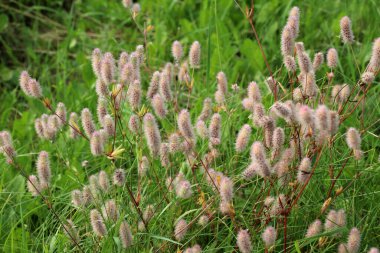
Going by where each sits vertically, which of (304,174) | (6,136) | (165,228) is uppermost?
(6,136)

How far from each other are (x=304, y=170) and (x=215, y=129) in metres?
0.35

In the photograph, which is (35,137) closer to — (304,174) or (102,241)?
(102,241)

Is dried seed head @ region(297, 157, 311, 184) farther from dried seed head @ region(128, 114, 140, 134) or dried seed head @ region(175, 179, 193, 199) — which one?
dried seed head @ region(128, 114, 140, 134)

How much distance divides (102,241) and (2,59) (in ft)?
8.62

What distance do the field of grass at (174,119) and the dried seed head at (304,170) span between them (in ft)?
0.10

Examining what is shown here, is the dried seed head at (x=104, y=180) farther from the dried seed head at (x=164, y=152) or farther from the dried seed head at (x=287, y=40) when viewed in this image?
the dried seed head at (x=287, y=40)

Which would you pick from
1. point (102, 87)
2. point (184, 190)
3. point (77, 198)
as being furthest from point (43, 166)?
point (184, 190)

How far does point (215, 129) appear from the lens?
8.02 feet

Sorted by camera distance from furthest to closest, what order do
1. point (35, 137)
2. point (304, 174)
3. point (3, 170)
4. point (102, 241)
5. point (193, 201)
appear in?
point (35, 137)
point (3, 170)
point (193, 201)
point (102, 241)
point (304, 174)

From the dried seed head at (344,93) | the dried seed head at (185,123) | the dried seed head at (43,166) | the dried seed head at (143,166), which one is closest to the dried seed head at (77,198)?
the dried seed head at (43,166)

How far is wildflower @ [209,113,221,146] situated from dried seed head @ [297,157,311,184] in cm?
31

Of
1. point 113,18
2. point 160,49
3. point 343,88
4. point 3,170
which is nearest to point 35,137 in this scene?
point 3,170

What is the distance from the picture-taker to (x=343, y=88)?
2.65 metres

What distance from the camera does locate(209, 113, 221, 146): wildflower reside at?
2418 millimetres
